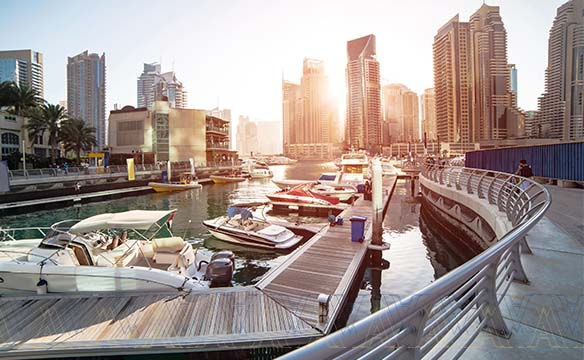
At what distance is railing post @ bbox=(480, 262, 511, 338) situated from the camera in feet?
10.9

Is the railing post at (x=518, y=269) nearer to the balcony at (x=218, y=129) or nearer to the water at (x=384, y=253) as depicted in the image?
the water at (x=384, y=253)

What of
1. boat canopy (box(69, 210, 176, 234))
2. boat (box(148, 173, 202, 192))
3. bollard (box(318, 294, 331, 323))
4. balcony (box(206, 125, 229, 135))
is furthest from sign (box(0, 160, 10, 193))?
balcony (box(206, 125, 229, 135))

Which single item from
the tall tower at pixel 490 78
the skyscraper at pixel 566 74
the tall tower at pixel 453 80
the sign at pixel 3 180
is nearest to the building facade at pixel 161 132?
the sign at pixel 3 180

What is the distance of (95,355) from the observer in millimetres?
6926

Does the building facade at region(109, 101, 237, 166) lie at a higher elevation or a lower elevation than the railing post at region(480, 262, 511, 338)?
higher

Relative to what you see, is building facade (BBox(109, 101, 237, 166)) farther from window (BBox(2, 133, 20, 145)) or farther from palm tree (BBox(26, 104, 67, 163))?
window (BBox(2, 133, 20, 145))

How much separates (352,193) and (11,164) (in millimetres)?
47172

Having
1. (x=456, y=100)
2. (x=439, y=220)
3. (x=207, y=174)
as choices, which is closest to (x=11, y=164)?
(x=207, y=174)

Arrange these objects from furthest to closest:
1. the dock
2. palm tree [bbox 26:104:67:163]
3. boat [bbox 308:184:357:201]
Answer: palm tree [bbox 26:104:67:163]
boat [bbox 308:184:357:201]
the dock

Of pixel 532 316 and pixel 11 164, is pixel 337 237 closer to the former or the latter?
pixel 532 316

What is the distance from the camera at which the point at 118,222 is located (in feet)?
37.8

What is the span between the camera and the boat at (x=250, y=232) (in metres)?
16.8

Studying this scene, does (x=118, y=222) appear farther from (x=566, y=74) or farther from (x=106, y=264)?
(x=566, y=74)

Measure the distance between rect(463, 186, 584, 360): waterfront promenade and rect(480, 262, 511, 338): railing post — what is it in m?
0.09
